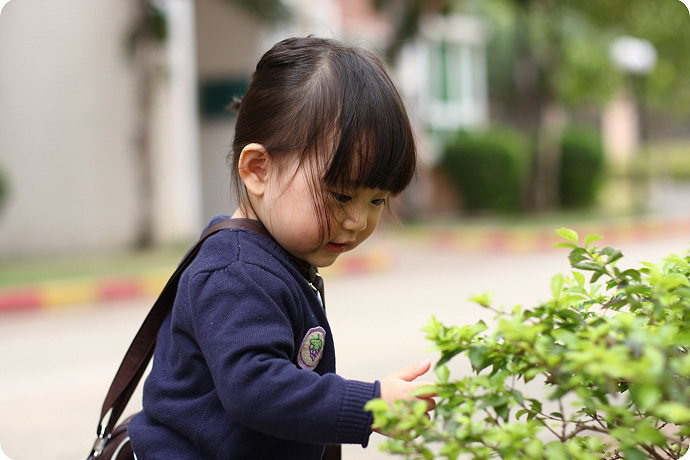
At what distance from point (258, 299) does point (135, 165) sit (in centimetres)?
869

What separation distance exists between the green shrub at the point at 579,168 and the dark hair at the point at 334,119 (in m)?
13.8

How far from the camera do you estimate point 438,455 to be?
979mm

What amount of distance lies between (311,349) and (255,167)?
1.24ft

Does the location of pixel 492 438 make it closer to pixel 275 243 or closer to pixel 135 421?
pixel 275 243

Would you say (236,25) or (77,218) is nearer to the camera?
(77,218)

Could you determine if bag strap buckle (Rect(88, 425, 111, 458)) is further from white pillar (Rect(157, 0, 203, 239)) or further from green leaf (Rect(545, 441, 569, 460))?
white pillar (Rect(157, 0, 203, 239))

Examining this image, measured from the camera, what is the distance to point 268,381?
1208 mm

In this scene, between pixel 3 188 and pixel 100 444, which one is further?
pixel 3 188

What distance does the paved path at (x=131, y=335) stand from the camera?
3576 millimetres

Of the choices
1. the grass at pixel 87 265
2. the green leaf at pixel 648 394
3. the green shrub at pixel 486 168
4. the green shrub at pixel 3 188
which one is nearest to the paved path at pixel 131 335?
the grass at pixel 87 265

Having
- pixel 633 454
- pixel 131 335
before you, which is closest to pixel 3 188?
pixel 131 335

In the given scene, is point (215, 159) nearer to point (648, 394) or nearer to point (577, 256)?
point (577, 256)

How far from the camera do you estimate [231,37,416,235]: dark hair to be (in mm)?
1430

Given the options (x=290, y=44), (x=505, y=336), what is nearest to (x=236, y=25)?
(x=290, y=44)
